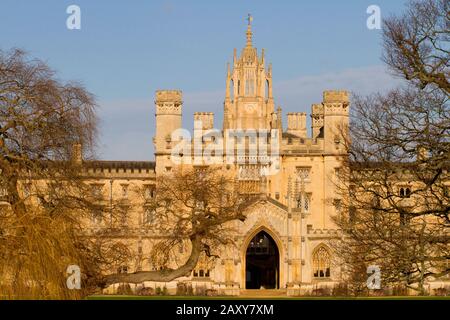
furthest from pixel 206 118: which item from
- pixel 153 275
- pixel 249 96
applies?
pixel 153 275

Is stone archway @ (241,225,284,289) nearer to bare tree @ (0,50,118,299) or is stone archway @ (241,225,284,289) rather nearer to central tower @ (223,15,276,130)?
central tower @ (223,15,276,130)

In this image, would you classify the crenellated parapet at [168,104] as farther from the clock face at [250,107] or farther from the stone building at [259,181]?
the clock face at [250,107]

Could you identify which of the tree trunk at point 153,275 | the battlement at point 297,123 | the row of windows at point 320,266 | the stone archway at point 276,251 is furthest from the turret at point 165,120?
the tree trunk at point 153,275

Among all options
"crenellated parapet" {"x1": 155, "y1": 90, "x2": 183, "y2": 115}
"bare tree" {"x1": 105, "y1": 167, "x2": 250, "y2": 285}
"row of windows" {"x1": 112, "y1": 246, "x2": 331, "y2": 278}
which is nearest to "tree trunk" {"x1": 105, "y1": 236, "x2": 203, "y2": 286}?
"bare tree" {"x1": 105, "y1": 167, "x2": 250, "y2": 285}

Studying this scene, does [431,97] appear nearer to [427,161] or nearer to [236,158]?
[427,161]

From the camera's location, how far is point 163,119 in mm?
75812

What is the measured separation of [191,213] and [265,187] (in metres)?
23.0

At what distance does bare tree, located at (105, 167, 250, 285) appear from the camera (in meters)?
38.0

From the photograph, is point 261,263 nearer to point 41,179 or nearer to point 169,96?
point 169,96

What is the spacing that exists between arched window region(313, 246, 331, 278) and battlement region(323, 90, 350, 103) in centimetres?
1159

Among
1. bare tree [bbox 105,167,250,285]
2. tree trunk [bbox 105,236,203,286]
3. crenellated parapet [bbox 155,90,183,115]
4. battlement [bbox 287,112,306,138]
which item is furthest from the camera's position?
battlement [bbox 287,112,306,138]

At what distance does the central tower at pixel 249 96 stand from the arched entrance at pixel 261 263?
8.61 metres

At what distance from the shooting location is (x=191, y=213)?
4981 centimetres
